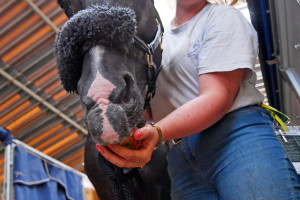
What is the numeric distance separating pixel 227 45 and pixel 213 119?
21 centimetres

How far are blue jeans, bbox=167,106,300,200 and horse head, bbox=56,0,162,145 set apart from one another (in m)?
0.23

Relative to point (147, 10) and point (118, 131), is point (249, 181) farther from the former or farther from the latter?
point (147, 10)

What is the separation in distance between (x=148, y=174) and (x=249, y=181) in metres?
0.37

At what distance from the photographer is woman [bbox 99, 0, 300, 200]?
2.80 ft

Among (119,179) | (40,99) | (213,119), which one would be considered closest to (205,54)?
(213,119)

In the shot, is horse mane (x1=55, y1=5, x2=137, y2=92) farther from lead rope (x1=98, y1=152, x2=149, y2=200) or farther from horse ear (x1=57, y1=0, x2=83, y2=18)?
lead rope (x1=98, y1=152, x2=149, y2=200)

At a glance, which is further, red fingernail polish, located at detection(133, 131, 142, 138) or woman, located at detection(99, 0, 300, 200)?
woman, located at detection(99, 0, 300, 200)

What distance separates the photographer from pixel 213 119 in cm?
93

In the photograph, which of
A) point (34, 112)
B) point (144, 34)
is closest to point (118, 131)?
point (144, 34)

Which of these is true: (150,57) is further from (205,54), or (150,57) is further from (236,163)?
(236,163)

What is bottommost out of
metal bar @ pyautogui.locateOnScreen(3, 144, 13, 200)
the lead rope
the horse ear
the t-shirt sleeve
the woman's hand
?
metal bar @ pyautogui.locateOnScreen(3, 144, 13, 200)

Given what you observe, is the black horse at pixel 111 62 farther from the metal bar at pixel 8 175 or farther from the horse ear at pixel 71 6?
the metal bar at pixel 8 175

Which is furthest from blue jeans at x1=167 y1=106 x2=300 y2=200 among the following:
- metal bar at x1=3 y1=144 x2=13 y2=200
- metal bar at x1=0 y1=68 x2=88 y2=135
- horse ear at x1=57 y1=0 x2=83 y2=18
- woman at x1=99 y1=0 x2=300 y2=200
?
metal bar at x1=0 y1=68 x2=88 y2=135

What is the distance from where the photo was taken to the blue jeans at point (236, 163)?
858mm
